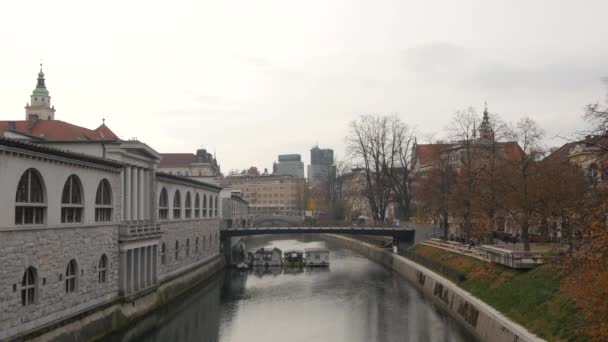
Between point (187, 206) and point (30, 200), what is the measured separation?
28.7m

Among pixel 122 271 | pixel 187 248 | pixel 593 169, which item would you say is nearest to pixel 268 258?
pixel 187 248

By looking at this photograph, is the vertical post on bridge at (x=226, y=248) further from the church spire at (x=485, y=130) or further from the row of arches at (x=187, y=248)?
the church spire at (x=485, y=130)

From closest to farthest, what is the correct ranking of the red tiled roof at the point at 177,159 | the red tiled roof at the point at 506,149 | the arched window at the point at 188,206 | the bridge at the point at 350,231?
the red tiled roof at the point at 506,149 → the arched window at the point at 188,206 → the bridge at the point at 350,231 → the red tiled roof at the point at 177,159

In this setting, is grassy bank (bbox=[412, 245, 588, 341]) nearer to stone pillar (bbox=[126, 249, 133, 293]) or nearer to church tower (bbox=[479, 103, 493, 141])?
church tower (bbox=[479, 103, 493, 141])

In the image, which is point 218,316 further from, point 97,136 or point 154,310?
point 97,136

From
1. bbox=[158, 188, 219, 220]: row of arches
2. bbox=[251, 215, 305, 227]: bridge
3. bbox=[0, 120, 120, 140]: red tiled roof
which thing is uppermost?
bbox=[0, 120, 120, 140]: red tiled roof

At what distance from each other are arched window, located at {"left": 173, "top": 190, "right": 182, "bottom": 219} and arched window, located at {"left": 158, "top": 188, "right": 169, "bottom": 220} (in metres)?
2.10

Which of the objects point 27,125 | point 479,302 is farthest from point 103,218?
point 27,125

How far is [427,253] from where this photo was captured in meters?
57.5

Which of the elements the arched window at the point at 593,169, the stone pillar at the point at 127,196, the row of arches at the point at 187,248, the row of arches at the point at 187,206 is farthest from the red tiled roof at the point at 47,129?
the arched window at the point at 593,169

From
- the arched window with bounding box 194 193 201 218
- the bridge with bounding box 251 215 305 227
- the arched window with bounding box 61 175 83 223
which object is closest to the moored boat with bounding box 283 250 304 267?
the bridge with bounding box 251 215 305 227

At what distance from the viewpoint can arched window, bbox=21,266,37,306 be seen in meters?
24.3

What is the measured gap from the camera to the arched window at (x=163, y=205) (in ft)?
147

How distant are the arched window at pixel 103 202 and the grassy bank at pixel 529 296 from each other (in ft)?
70.8
